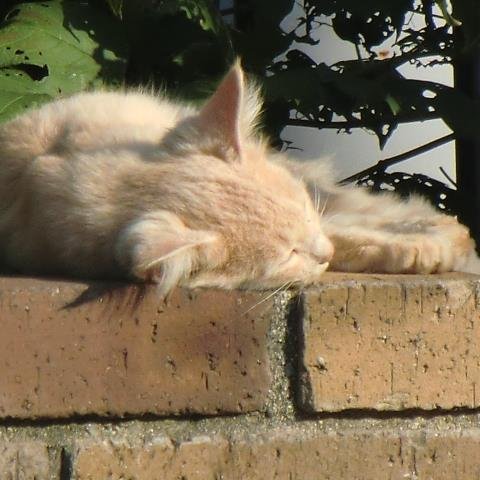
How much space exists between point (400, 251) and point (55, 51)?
0.92 meters

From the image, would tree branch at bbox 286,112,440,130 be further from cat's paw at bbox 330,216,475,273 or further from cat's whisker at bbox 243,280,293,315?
cat's whisker at bbox 243,280,293,315

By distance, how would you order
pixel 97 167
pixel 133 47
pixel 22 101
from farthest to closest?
pixel 133 47, pixel 22 101, pixel 97 167

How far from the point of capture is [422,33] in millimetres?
2805

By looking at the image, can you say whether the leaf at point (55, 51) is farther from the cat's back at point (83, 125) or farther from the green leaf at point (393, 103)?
the green leaf at point (393, 103)

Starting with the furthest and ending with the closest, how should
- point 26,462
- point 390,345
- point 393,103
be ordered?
point 393,103, point 390,345, point 26,462

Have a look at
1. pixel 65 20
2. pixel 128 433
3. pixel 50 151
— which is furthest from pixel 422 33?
pixel 128 433

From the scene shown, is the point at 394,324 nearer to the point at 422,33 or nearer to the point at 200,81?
the point at 200,81

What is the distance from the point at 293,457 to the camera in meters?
1.84

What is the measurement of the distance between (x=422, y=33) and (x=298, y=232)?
39.0 inches

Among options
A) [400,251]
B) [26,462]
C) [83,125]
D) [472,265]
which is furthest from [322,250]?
[26,462]

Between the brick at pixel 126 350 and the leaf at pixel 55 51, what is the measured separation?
734mm

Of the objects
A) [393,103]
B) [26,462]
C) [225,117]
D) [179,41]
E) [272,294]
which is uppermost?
[179,41]

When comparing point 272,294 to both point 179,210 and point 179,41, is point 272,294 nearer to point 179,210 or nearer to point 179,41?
point 179,210

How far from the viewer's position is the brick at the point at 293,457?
5.86 feet
